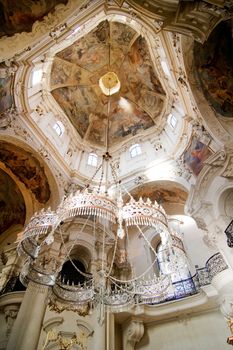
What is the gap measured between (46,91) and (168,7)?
365 inches

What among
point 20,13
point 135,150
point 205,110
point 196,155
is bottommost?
point 20,13

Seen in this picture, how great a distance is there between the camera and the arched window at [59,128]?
13.2 metres

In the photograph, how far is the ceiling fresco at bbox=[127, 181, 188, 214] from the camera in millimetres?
11900

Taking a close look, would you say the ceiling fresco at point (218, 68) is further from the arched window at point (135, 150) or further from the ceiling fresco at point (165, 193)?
the arched window at point (135, 150)

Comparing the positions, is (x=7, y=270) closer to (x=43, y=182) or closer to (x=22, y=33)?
(x=43, y=182)

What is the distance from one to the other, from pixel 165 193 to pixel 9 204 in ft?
23.8

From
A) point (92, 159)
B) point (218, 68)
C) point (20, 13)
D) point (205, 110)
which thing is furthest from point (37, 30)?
point (92, 159)

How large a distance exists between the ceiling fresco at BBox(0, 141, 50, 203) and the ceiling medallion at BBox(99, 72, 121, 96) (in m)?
6.52

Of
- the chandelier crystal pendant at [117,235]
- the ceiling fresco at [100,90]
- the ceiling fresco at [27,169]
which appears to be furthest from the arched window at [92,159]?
the chandelier crystal pendant at [117,235]

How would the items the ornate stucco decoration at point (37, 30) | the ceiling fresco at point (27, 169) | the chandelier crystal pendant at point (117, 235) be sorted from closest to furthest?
the chandelier crystal pendant at point (117, 235)
the ornate stucco decoration at point (37, 30)
the ceiling fresco at point (27, 169)

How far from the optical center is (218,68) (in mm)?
7922

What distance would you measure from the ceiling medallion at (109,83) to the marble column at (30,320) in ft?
37.1

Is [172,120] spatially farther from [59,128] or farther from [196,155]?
[59,128]

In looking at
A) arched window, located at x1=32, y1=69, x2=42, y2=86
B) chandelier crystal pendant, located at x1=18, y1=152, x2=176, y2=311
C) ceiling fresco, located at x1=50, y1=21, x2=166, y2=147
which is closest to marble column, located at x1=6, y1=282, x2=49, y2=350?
chandelier crystal pendant, located at x1=18, y1=152, x2=176, y2=311
